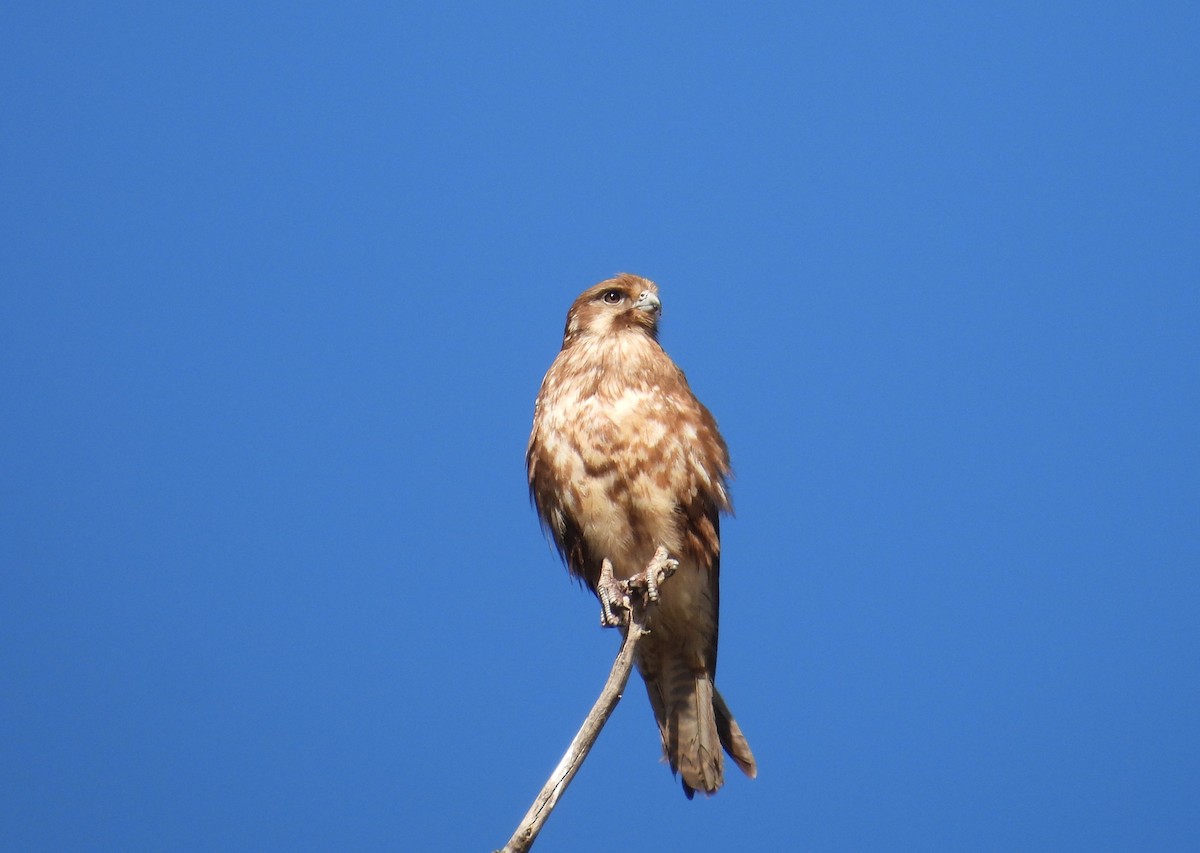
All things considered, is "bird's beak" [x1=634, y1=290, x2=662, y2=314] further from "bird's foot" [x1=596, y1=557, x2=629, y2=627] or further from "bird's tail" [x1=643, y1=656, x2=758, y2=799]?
"bird's tail" [x1=643, y1=656, x2=758, y2=799]

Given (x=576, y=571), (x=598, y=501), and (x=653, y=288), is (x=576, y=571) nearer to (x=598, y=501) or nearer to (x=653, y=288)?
→ (x=598, y=501)

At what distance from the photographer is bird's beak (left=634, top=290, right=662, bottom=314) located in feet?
14.3

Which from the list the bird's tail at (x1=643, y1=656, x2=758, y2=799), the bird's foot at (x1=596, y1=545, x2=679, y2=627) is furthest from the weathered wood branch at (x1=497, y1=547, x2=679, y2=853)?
the bird's tail at (x1=643, y1=656, x2=758, y2=799)

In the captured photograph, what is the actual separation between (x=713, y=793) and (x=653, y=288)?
157cm

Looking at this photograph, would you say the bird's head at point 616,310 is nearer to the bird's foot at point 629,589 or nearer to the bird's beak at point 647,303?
the bird's beak at point 647,303

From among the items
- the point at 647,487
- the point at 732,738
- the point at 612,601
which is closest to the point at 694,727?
the point at 732,738

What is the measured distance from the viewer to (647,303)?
4348 millimetres

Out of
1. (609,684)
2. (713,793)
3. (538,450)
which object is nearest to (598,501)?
(538,450)

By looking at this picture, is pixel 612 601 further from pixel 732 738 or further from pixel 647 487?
pixel 732 738

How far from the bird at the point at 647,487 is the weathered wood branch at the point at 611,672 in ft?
0.26

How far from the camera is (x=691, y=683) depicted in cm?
436

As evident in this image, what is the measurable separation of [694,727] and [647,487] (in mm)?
834

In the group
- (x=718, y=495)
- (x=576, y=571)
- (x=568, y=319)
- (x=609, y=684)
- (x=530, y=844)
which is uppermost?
(x=568, y=319)

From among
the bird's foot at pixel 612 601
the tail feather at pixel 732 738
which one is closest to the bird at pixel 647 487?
the tail feather at pixel 732 738
